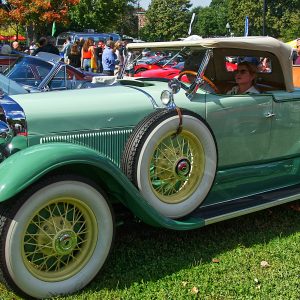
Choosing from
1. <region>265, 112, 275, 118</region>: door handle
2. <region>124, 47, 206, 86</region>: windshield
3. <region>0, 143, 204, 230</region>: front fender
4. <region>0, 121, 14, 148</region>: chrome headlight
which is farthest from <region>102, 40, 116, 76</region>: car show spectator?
<region>0, 143, 204, 230</region>: front fender

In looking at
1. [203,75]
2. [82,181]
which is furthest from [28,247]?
[203,75]

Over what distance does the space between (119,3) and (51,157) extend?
37.9 meters

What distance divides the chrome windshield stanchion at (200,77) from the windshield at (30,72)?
449cm

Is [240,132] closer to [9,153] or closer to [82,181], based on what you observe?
[82,181]

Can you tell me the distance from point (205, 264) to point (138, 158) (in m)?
0.95

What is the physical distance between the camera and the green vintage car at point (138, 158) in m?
2.72

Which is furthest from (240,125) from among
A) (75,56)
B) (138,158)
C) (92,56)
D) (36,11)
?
(36,11)

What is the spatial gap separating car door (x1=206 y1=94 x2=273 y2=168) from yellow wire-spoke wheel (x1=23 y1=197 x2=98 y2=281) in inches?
54.2

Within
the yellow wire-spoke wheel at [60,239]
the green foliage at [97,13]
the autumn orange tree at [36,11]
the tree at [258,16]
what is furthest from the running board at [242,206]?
the tree at [258,16]

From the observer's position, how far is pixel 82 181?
2832 mm

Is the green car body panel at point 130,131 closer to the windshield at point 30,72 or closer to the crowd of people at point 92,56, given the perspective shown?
the windshield at point 30,72

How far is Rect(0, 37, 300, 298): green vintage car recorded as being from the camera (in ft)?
8.91

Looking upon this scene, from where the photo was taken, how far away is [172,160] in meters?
3.43

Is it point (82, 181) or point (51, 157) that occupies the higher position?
point (51, 157)
